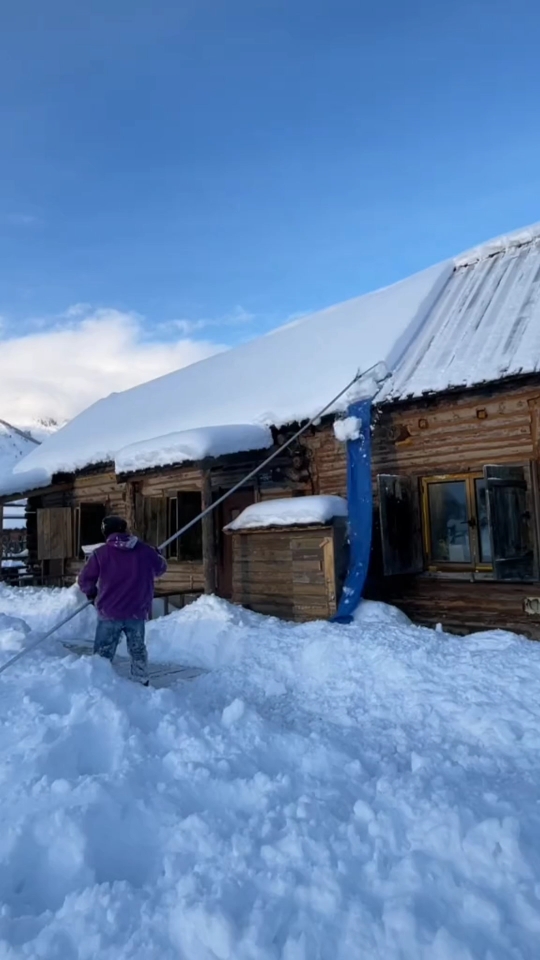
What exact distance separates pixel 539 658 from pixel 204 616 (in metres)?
4.07

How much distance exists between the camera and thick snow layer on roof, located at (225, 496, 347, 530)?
340 inches

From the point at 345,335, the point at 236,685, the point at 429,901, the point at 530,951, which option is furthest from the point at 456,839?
the point at 345,335

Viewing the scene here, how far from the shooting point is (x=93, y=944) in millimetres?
2318

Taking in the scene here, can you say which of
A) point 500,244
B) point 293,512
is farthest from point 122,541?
point 500,244

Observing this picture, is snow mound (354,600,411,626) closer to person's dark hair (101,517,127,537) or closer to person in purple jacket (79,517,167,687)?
person in purple jacket (79,517,167,687)

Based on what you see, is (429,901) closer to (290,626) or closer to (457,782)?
(457,782)

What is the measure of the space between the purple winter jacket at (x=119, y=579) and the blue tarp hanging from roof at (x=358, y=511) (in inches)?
124

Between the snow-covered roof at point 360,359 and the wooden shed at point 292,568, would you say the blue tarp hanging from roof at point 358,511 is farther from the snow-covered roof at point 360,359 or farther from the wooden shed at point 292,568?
the snow-covered roof at point 360,359

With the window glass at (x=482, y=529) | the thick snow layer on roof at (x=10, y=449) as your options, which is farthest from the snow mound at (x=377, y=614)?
the thick snow layer on roof at (x=10, y=449)

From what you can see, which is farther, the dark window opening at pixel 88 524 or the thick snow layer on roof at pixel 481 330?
the dark window opening at pixel 88 524

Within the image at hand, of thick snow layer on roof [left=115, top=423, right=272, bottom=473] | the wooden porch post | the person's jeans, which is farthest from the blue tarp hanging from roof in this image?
the person's jeans

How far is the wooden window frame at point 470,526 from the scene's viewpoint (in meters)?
8.62

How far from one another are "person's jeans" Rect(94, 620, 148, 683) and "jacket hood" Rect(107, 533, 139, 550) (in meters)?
0.68

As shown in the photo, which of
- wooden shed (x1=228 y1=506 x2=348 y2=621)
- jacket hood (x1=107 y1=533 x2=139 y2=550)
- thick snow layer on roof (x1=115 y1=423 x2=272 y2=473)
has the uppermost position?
thick snow layer on roof (x1=115 y1=423 x2=272 y2=473)
